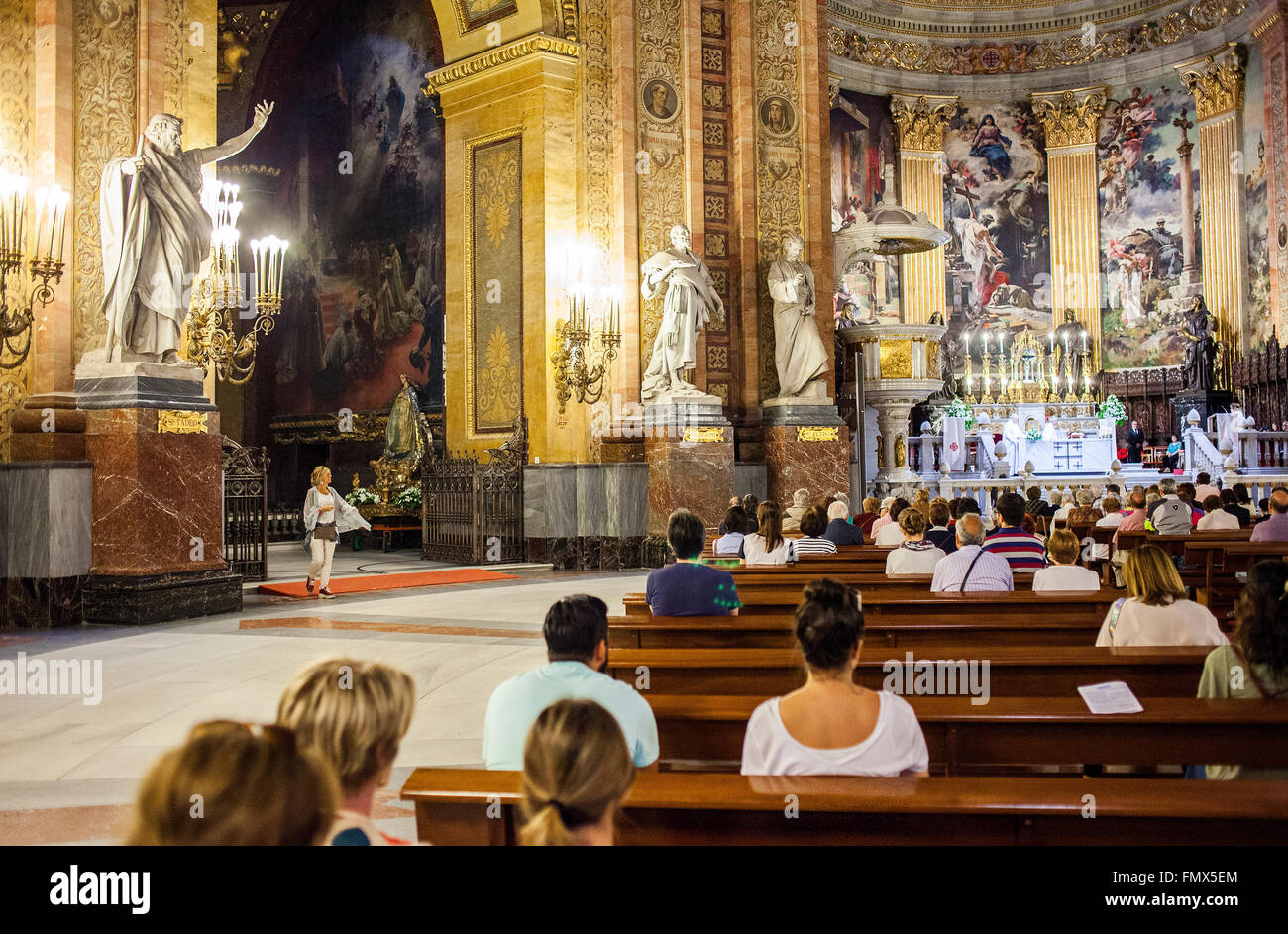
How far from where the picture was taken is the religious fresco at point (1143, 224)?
28.6 metres

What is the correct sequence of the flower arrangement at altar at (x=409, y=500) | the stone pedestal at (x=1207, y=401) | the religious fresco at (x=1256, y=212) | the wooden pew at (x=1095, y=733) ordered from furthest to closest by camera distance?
the stone pedestal at (x=1207, y=401)
the religious fresco at (x=1256, y=212)
the flower arrangement at altar at (x=409, y=500)
the wooden pew at (x=1095, y=733)

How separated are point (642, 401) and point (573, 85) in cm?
513

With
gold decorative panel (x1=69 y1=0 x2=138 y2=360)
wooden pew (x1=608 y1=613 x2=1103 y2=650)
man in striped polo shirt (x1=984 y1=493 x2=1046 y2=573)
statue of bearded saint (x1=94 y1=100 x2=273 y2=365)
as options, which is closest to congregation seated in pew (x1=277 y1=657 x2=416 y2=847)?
wooden pew (x1=608 y1=613 x2=1103 y2=650)

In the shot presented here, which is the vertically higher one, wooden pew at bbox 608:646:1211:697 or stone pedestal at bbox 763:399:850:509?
stone pedestal at bbox 763:399:850:509

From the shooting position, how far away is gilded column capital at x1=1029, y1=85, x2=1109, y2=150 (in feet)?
97.1

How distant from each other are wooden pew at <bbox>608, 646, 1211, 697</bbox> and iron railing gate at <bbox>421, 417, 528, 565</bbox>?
11.3 metres

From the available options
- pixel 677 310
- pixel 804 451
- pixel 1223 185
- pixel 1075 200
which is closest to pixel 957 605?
pixel 677 310

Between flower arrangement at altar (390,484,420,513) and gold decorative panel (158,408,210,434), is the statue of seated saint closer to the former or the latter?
flower arrangement at altar (390,484,420,513)

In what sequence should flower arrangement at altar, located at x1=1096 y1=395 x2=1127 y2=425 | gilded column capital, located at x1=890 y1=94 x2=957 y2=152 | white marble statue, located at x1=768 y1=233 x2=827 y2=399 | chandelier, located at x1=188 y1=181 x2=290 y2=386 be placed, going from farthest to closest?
gilded column capital, located at x1=890 y1=94 x2=957 y2=152, flower arrangement at altar, located at x1=1096 y1=395 x2=1127 y2=425, white marble statue, located at x1=768 y1=233 x2=827 y2=399, chandelier, located at x1=188 y1=181 x2=290 y2=386

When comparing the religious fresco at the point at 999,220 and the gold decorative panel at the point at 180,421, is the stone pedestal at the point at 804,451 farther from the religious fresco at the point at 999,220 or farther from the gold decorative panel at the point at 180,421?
the religious fresco at the point at 999,220

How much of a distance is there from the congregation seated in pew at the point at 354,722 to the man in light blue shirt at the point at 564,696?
84 cm

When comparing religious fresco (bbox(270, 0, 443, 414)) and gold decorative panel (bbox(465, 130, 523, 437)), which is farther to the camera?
religious fresco (bbox(270, 0, 443, 414))

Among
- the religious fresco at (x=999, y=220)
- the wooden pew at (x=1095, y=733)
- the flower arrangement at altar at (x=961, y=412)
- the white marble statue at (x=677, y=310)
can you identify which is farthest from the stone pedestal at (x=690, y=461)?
the religious fresco at (x=999, y=220)
